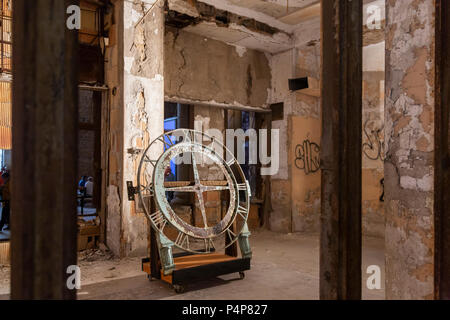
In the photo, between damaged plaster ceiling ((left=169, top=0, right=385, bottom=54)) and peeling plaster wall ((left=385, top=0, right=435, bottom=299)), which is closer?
peeling plaster wall ((left=385, top=0, right=435, bottom=299))

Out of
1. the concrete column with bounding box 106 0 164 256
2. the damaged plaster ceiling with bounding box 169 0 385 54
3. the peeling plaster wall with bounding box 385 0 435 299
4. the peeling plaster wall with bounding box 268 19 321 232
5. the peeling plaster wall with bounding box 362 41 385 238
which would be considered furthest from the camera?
the peeling plaster wall with bounding box 268 19 321 232

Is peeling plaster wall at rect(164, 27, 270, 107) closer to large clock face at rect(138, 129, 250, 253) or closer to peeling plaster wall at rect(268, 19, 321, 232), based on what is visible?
peeling plaster wall at rect(268, 19, 321, 232)

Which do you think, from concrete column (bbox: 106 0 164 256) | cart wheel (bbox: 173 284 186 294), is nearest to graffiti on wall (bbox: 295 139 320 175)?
concrete column (bbox: 106 0 164 256)

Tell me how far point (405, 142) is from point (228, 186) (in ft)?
7.90

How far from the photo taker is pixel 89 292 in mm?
3531

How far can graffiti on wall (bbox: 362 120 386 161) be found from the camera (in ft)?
21.0

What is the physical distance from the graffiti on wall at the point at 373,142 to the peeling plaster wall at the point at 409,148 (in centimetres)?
435

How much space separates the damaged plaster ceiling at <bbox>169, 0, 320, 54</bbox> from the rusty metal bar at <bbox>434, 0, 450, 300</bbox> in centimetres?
396

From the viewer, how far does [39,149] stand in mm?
977

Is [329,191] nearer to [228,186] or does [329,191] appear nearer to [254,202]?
Answer: [228,186]

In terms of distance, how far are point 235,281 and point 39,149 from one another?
3369mm

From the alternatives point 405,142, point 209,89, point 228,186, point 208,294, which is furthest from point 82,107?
point 405,142

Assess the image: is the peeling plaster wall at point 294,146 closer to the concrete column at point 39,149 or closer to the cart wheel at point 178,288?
the cart wheel at point 178,288

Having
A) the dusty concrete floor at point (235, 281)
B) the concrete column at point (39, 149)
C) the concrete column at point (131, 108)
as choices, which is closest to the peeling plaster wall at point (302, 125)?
the dusty concrete floor at point (235, 281)
